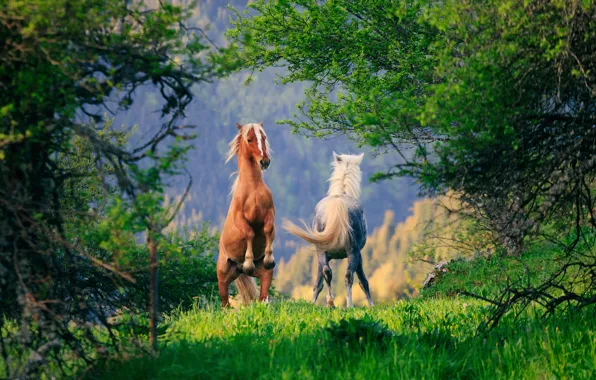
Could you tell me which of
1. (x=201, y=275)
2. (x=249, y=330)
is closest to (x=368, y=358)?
(x=249, y=330)

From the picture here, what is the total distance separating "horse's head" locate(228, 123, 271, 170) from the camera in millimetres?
10594

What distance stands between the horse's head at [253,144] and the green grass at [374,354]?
139 inches

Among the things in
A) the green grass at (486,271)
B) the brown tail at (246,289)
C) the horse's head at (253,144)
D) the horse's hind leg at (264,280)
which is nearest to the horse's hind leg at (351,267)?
the brown tail at (246,289)

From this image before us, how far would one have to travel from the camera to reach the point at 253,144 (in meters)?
10.7

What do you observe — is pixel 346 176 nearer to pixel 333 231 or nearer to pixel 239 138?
pixel 333 231

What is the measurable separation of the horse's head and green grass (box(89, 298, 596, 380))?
354 centimetres

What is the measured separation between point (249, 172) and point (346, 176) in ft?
14.3

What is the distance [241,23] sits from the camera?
2009 centimetres

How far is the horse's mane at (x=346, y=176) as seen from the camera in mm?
14867

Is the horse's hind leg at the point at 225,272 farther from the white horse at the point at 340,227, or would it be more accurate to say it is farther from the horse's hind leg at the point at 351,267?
the horse's hind leg at the point at 351,267

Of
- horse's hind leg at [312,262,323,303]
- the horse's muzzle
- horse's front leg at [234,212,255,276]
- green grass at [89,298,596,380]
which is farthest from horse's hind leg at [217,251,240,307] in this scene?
green grass at [89,298,596,380]

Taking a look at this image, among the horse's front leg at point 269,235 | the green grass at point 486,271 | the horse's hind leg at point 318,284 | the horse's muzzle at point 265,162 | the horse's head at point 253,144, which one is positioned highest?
the green grass at point 486,271

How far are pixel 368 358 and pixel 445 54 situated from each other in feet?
9.79

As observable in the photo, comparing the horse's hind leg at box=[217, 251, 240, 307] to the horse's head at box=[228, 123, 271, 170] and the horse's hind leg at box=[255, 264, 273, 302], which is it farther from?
the horse's head at box=[228, 123, 271, 170]
